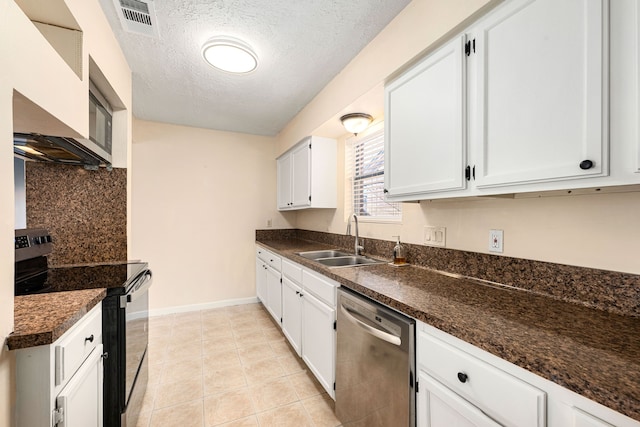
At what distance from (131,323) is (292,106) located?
2.36 m

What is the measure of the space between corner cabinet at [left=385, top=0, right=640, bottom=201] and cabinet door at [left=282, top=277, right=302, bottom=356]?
1.30m

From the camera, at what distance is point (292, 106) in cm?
282

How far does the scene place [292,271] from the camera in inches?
89.9

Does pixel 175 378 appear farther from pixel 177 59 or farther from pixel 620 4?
pixel 620 4

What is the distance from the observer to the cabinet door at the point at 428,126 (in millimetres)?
1209

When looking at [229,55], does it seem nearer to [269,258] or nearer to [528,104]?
[528,104]

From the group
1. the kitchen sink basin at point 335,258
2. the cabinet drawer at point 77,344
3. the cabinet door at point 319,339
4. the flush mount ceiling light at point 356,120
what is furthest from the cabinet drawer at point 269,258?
the cabinet drawer at point 77,344

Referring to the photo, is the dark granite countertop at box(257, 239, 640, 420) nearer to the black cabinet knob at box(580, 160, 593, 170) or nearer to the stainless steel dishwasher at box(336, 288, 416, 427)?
the stainless steel dishwasher at box(336, 288, 416, 427)

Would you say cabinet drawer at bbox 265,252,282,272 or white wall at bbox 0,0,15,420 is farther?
cabinet drawer at bbox 265,252,282,272

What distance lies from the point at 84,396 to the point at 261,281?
2.38 m

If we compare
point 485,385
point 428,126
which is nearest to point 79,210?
point 428,126

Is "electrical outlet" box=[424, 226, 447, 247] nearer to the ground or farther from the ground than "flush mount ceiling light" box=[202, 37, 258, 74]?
nearer to the ground

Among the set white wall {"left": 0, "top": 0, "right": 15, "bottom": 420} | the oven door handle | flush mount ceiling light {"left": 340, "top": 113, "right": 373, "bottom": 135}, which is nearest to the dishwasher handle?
the oven door handle

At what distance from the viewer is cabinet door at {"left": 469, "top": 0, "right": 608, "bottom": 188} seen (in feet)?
2.59
